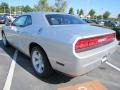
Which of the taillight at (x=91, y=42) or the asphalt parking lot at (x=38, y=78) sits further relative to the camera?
the asphalt parking lot at (x=38, y=78)

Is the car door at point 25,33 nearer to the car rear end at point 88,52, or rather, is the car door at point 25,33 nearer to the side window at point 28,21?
the side window at point 28,21

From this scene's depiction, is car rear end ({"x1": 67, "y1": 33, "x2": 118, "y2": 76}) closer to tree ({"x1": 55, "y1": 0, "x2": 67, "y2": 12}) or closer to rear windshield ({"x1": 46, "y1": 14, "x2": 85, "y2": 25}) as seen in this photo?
rear windshield ({"x1": 46, "y1": 14, "x2": 85, "y2": 25})

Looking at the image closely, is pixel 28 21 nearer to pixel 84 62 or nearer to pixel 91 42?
pixel 91 42

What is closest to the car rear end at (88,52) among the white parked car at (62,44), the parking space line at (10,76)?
the white parked car at (62,44)

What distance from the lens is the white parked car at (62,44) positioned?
384 centimetres

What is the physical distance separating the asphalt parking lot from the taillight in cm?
99

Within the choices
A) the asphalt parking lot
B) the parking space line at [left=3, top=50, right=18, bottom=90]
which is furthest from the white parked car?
the parking space line at [left=3, top=50, right=18, bottom=90]

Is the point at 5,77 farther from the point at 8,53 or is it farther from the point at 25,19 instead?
the point at 8,53

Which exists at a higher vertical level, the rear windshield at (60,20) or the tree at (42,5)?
the tree at (42,5)

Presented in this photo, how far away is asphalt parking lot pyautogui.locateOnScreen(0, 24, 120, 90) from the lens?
4.45m

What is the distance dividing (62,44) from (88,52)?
1.80 feet

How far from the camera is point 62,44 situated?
395cm

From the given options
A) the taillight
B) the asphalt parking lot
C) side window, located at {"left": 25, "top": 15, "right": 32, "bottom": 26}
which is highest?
side window, located at {"left": 25, "top": 15, "right": 32, "bottom": 26}

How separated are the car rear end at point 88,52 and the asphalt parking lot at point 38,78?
0.69m
